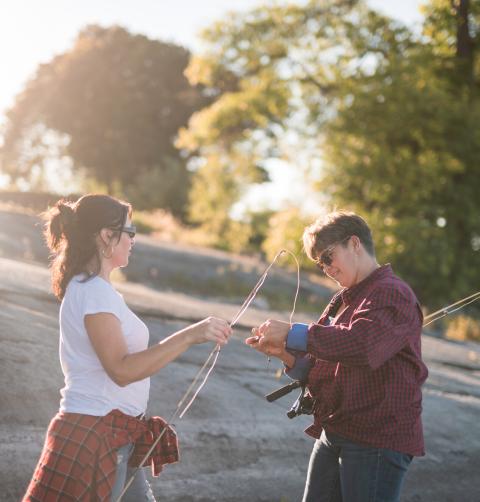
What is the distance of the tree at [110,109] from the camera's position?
36312mm

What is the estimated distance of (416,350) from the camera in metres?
2.78

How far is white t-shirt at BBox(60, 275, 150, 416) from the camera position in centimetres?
252

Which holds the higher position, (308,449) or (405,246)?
(405,246)

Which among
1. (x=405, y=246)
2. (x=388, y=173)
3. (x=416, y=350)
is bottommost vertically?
(x=416, y=350)

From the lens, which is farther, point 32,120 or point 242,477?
point 32,120

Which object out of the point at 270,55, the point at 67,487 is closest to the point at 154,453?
the point at 67,487

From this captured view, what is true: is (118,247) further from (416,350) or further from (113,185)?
(113,185)

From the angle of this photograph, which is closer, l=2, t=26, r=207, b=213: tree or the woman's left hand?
the woman's left hand

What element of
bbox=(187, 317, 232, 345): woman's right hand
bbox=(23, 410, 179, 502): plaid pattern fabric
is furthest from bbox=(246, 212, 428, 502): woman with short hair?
bbox=(23, 410, 179, 502): plaid pattern fabric

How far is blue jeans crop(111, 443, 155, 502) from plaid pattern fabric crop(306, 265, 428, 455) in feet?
2.58

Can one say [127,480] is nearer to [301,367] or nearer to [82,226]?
[301,367]

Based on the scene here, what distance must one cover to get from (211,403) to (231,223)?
764 inches

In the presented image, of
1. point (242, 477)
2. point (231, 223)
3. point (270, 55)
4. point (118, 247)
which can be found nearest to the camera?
point (118, 247)

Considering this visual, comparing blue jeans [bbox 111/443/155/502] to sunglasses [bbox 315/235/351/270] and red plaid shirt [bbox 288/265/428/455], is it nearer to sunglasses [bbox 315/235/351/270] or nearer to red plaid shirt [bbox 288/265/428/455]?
red plaid shirt [bbox 288/265/428/455]
